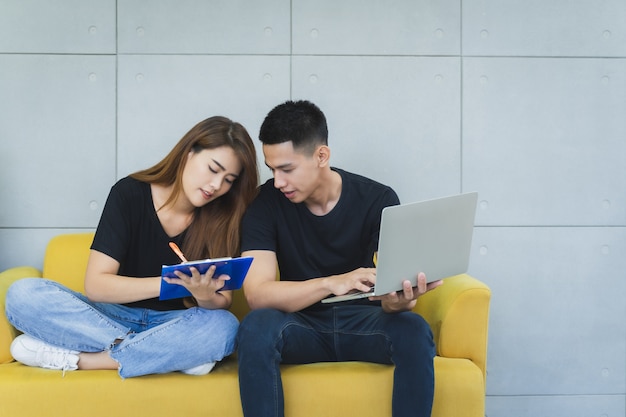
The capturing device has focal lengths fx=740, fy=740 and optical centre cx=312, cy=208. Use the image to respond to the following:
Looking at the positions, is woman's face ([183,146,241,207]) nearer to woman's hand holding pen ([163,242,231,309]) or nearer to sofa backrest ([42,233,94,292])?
woman's hand holding pen ([163,242,231,309])

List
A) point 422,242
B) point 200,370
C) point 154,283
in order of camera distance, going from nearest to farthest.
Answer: point 422,242 → point 200,370 → point 154,283

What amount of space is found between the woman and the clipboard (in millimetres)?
30

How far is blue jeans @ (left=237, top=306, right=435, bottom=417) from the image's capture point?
2314 mm

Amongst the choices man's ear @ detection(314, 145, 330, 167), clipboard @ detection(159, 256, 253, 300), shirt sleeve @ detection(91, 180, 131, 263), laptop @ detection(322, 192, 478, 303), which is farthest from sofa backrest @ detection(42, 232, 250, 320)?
laptop @ detection(322, 192, 478, 303)

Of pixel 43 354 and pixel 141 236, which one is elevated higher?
pixel 141 236

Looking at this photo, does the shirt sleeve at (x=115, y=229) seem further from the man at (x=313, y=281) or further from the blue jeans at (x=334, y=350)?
the blue jeans at (x=334, y=350)

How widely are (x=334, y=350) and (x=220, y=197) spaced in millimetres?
741

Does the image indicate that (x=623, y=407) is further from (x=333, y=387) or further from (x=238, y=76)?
(x=238, y=76)

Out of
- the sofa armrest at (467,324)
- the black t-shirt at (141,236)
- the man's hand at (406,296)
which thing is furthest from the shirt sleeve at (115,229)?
the sofa armrest at (467,324)

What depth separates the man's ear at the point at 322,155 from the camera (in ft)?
8.69

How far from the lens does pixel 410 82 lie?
11.3 feet

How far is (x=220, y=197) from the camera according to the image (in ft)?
9.30

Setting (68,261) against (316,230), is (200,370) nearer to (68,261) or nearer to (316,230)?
(316,230)

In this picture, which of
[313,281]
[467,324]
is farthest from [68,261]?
[467,324]
